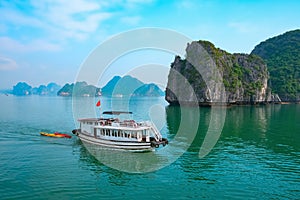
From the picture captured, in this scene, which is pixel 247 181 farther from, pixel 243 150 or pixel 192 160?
pixel 243 150

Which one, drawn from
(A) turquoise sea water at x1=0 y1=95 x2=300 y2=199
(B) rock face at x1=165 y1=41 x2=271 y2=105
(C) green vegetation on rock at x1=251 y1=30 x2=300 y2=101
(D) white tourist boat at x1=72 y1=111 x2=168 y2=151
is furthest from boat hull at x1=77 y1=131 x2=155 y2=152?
(C) green vegetation on rock at x1=251 y1=30 x2=300 y2=101

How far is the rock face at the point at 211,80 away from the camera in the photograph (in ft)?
325

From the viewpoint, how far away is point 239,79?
11462 cm

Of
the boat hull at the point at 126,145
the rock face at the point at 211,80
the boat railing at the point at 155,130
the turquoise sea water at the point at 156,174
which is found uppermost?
the rock face at the point at 211,80

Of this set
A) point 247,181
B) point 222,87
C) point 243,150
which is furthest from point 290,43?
point 247,181

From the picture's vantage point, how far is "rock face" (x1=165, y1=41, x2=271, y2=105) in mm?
99188

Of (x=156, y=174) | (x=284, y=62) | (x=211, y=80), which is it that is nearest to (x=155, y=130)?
(x=156, y=174)

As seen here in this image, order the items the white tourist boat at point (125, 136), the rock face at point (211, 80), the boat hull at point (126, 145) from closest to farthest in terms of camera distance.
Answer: the boat hull at point (126, 145) → the white tourist boat at point (125, 136) → the rock face at point (211, 80)

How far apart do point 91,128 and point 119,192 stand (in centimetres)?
1589

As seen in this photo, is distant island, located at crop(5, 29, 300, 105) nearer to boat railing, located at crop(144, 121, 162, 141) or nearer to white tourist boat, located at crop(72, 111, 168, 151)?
white tourist boat, located at crop(72, 111, 168, 151)

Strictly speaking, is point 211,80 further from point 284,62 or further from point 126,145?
point 126,145

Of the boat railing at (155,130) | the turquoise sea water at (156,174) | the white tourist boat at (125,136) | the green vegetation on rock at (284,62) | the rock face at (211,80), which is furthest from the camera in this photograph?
the green vegetation on rock at (284,62)

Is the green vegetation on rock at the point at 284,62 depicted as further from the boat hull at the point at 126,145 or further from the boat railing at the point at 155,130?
the boat hull at the point at 126,145

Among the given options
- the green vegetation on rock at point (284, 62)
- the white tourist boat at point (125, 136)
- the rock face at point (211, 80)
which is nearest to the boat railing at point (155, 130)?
the white tourist boat at point (125, 136)
